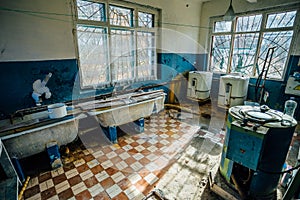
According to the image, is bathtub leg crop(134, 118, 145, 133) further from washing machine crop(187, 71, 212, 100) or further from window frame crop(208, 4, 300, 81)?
window frame crop(208, 4, 300, 81)

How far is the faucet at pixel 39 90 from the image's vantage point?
2.68 meters

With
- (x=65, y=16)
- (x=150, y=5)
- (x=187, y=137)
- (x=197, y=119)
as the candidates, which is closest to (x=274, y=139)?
(x=187, y=137)

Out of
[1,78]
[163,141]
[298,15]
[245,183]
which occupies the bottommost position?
[163,141]

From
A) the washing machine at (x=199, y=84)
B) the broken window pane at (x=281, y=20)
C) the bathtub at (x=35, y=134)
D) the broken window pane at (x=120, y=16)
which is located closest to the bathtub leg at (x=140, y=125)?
the bathtub at (x=35, y=134)

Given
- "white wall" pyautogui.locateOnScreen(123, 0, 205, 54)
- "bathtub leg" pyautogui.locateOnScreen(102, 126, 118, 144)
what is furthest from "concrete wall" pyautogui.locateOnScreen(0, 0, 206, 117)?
"white wall" pyautogui.locateOnScreen(123, 0, 205, 54)

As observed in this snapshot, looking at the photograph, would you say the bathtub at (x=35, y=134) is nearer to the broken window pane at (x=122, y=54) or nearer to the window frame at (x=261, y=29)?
the broken window pane at (x=122, y=54)

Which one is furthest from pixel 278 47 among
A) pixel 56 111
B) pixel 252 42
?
pixel 56 111

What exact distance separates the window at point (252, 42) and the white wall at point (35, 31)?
15.0 feet

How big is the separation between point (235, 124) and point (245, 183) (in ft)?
2.63

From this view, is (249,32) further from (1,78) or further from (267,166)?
(1,78)

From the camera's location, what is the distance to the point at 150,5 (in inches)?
159

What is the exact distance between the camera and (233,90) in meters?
4.36

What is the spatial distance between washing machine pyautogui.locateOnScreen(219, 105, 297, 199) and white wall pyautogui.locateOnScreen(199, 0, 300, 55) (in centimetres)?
347

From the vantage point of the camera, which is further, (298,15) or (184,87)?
(184,87)
